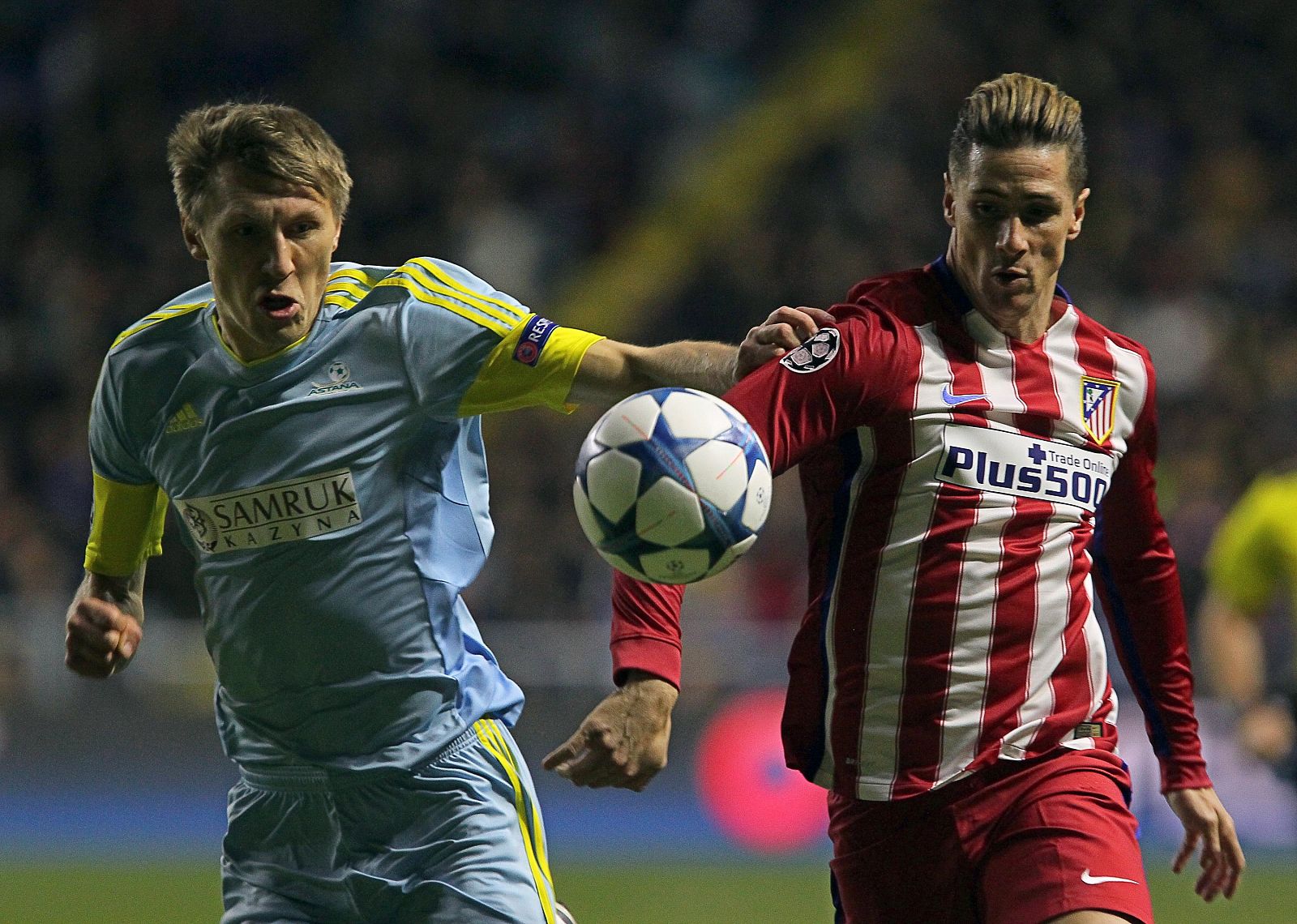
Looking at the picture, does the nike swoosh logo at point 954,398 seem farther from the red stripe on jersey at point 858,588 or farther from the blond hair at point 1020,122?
the blond hair at point 1020,122

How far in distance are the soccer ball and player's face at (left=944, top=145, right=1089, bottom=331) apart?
88 centimetres

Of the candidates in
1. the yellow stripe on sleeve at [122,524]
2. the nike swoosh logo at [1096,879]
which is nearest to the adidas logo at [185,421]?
the yellow stripe on sleeve at [122,524]

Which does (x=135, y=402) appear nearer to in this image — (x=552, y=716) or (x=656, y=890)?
(x=656, y=890)

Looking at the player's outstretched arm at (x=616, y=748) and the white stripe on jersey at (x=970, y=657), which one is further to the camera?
the white stripe on jersey at (x=970, y=657)

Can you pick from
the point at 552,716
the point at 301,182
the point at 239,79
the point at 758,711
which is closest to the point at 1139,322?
the point at 758,711

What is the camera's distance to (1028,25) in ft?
47.1

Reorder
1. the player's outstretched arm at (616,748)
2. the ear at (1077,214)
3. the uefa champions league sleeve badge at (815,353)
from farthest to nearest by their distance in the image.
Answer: the ear at (1077,214) < the uefa champions league sleeve badge at (815,353) < the player's outstretched arm at (616,748)

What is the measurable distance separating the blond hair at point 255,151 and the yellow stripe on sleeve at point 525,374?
47cm

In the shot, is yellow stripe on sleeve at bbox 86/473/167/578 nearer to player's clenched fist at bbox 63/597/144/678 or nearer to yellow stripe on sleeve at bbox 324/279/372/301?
player's clenched fist at bbox 63/597/144/678

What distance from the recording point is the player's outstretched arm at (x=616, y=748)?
293 cm

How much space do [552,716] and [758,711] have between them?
3.71 ft

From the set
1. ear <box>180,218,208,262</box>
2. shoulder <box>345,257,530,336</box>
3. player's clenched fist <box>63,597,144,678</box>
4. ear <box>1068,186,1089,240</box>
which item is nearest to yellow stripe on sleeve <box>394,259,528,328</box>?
shoulder <box>345,257,530,336</box>

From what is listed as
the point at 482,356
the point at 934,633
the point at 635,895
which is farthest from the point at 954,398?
the point at 635,895

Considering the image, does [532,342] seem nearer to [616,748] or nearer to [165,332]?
[165,332]
